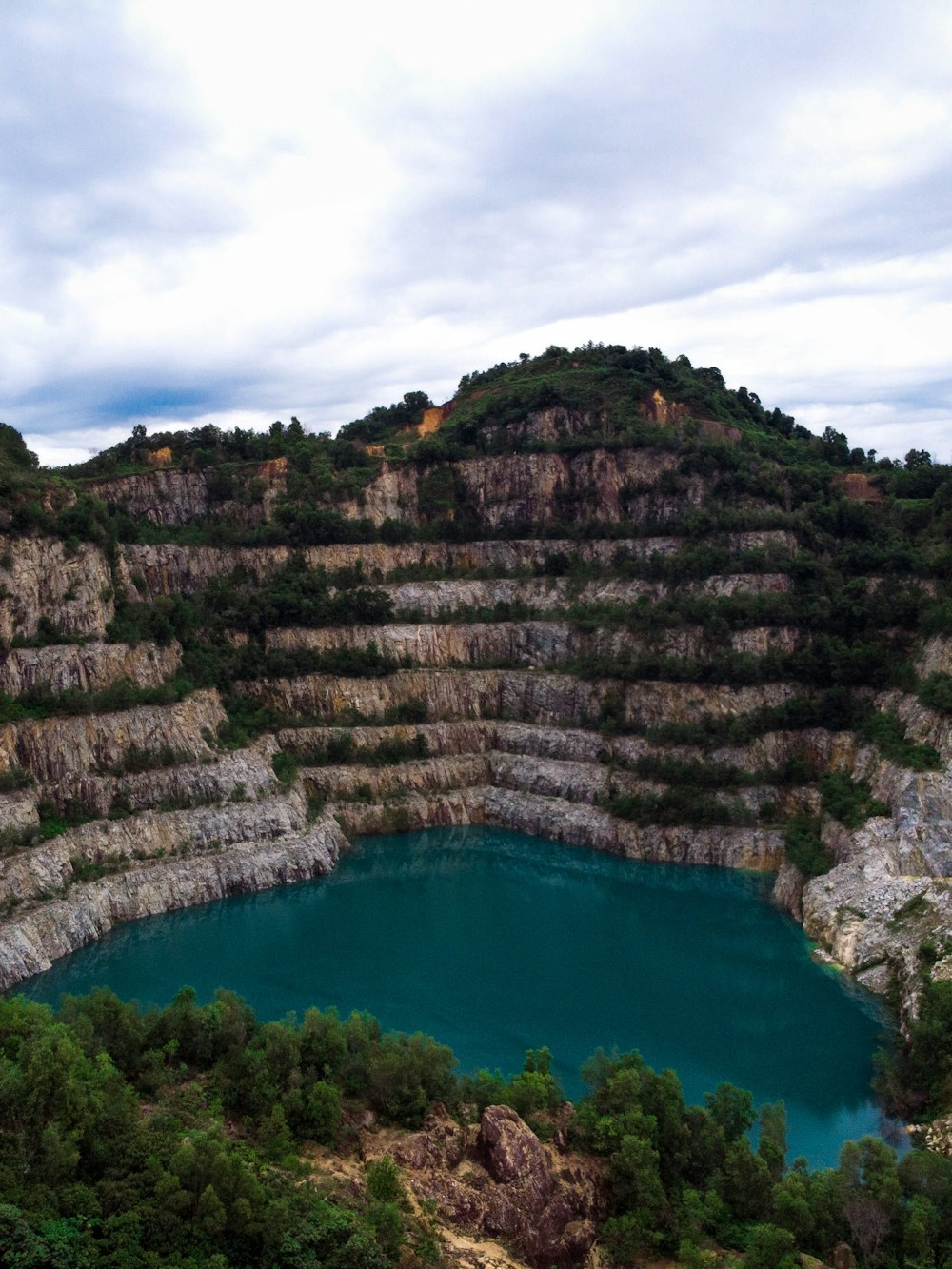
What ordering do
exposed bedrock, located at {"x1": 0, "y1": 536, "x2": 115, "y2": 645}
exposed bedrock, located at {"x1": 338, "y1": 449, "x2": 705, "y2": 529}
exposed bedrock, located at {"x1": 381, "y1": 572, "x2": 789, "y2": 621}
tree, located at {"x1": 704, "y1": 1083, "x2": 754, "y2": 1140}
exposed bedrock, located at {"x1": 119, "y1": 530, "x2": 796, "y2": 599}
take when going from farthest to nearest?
exposed bedrock, located at {"x1": 338, "y1": 449, "x2": 705, "y2": 529}
exposed bedrock, located at {"x1": 381, "y1": 572, "x2": 789, "y2": 621}
exposed bedrock, located at {"x1": 119, "y1": 530, "x2": 796, "y2": 599}
exposed bedrock, located at {"x1": 0, "y1": 536, "x2": 115, "y2": 645}
tree, located at {"x1": 704, "y1": 1083, "x2": 754, "y2": 1140}

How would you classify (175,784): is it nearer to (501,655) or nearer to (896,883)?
(501,655)

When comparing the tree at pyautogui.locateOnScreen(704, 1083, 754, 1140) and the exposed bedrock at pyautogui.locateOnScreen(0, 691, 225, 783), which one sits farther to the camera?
the exposed bedrock at pyautogui.locateOnScreen(0, 691, 225, 783)

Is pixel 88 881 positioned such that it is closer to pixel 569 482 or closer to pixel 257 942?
pixel 257 942

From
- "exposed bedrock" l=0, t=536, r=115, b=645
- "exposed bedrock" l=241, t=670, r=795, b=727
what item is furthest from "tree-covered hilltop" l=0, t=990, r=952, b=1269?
"exposed bedrock" l=241, t=670, r=795, b=727

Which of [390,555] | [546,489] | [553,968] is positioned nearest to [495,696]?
[390,555]

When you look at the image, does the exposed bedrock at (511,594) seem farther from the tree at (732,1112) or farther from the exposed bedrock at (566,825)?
the tree at (732,1112)

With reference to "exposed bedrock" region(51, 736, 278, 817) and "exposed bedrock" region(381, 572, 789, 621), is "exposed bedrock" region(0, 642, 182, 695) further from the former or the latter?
"exposed bedrock" region(381, 572, 789, 621)
